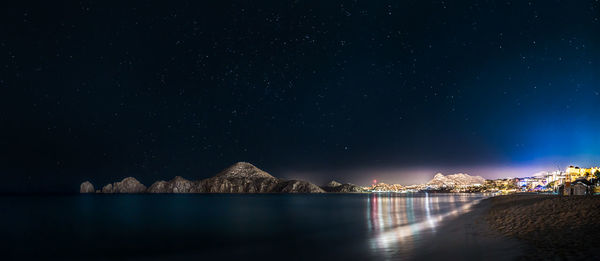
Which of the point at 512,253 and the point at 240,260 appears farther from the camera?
the point at 240,260

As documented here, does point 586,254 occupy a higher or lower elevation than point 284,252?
higher

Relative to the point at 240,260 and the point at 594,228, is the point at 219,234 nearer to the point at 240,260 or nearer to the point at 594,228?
the point at 240,260

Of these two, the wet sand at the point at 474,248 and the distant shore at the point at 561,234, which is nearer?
the distant shore at the point at 561,234

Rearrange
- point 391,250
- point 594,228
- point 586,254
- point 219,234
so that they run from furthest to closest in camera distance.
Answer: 1. point 219,234
2. point 391,250
3. point 594,228
4. point 586,254

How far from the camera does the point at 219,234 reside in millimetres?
36062

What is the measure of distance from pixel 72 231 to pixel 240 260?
27775 millimetres

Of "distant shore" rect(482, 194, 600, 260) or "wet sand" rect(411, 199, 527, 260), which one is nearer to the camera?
"distant shore" rect(482, 194, 600, 260)

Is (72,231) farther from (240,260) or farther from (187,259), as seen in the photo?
(240,260)

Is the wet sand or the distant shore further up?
the distant shore

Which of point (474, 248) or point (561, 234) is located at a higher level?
point (561, 234)

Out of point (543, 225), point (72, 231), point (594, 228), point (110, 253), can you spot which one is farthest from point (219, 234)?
point (594, 228)

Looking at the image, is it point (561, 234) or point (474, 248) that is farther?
point (561, 234)

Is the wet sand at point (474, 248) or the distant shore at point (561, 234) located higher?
the distant shore at point (561, 234)

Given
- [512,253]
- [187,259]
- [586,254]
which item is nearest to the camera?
[586,254]
